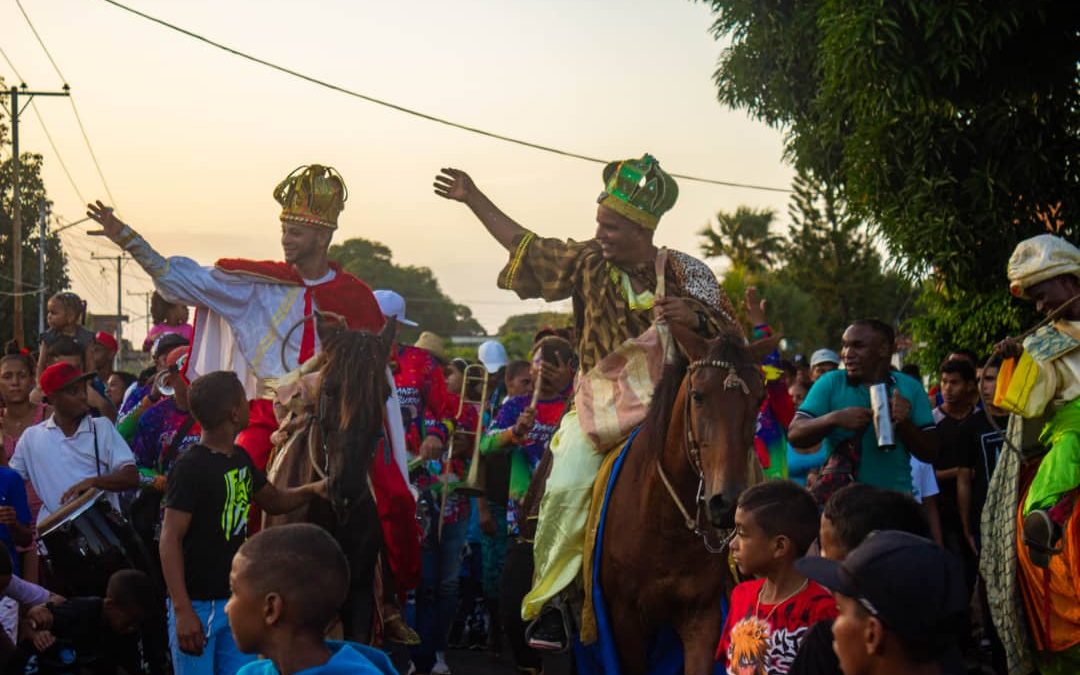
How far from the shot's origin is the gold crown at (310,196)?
8516 mm

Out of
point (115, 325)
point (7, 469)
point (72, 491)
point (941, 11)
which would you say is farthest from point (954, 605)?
point (115, 325)

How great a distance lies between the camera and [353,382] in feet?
23.5

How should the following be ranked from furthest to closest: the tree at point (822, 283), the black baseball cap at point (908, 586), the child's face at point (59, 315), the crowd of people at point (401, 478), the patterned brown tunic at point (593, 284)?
the tree at point (822, 283)
the child's face at point (59, 315)
the patterned brown tunic at point (593, 284)
the crowd of people at point (401, 478)
the black baseball cap at point (908, 586)

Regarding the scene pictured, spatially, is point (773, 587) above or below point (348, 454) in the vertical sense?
below

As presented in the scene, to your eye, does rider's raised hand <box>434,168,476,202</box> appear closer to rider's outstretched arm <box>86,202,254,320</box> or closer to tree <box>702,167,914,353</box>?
rider's outstretched arm <box>86,202,254,320</box>

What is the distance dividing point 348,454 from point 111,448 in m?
2.98

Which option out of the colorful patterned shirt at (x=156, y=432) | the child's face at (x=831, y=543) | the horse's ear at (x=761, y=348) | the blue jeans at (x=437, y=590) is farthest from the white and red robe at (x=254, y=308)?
the child's face at (x=831, y=543)

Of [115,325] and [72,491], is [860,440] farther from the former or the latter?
[115,325]

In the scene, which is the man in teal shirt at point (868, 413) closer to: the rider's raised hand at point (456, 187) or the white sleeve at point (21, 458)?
the rider's raised hand at point (456, 187)

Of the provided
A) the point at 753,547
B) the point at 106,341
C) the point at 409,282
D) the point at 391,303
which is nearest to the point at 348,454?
the point at 753,547

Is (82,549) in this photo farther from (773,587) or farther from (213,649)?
(773,587)

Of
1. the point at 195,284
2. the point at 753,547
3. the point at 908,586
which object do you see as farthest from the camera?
the point at 195,284

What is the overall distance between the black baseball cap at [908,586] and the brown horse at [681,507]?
2.59 m

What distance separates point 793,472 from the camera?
9656 mm
